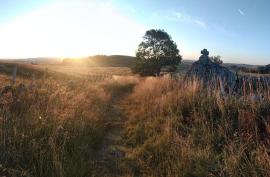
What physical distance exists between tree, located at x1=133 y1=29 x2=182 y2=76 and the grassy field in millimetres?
37255

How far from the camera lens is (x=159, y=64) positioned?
47875 millimetres

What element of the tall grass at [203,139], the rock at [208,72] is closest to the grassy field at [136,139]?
the tall grass at [203,139]

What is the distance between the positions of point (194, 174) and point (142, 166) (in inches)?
49.6

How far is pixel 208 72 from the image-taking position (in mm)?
13094

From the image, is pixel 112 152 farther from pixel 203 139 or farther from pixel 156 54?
pixel 156 54

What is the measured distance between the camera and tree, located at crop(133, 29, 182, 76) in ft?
156

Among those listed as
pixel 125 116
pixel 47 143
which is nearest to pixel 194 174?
pixel 47 143

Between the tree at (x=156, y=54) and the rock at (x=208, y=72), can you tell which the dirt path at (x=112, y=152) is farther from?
the tree at (x=156, y=54)

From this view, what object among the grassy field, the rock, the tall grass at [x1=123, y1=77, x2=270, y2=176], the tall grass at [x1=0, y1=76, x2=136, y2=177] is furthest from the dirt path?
the rock

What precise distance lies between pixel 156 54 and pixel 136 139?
40426 mm

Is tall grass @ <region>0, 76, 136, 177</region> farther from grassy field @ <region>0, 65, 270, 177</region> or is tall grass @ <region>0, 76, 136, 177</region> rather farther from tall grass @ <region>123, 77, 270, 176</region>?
tall grass @ <region>123, 77, 270, 176</region>

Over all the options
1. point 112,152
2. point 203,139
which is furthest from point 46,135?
point 203,139

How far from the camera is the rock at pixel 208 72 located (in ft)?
40.1

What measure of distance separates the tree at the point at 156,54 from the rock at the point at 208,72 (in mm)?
32797
